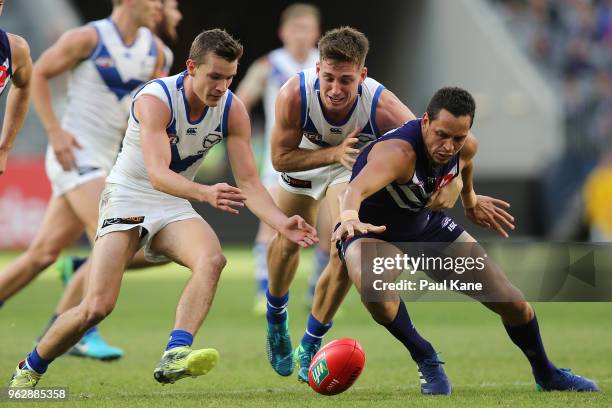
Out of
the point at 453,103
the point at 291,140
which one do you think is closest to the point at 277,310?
the point at 291,140

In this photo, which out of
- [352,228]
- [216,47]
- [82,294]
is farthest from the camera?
[82,294]

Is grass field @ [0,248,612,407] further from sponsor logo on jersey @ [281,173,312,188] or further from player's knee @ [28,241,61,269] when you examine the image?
sponsor logo on jersey @ [281,173,312,188]

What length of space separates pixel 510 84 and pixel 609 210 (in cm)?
506

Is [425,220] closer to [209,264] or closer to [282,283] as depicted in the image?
[209,264]

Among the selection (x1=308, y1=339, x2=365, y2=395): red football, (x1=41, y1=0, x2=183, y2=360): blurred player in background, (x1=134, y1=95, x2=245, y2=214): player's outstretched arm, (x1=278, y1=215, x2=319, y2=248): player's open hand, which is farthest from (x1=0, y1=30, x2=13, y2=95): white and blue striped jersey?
(x1=308, y1=339, x2=365, y2=395): red football

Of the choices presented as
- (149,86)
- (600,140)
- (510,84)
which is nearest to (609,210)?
(600,140)

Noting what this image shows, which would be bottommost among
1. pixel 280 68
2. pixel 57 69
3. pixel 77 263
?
pixel 77 263

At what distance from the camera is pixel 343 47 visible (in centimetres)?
643

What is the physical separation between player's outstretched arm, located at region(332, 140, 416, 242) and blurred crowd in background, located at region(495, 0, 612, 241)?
1298cm

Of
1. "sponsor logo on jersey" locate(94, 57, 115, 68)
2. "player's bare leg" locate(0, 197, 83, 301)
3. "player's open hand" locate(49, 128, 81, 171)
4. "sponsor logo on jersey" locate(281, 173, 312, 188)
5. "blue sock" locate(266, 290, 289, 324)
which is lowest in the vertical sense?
"player's bare leg" locate(0, 197, 83, 301)

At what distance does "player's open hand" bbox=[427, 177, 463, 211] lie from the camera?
6331 mm

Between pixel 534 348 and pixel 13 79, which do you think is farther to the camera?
pixel 13 79

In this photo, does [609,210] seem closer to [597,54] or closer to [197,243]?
[597,54]

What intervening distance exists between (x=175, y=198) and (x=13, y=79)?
133cm
